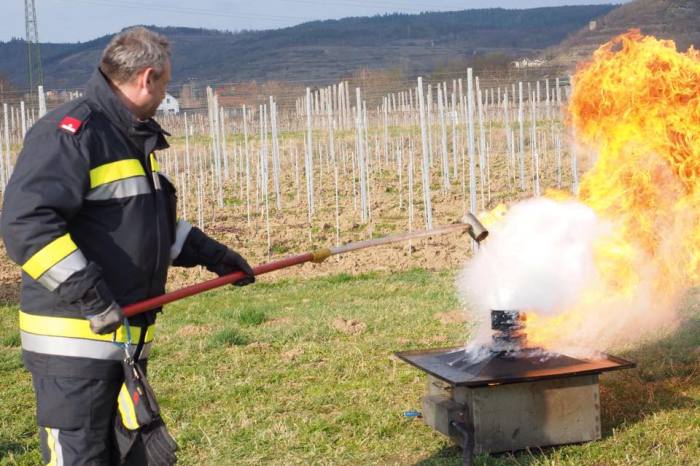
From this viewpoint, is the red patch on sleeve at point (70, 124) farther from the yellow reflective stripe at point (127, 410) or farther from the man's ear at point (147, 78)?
the yellow reflective stripe at point (127, 410)

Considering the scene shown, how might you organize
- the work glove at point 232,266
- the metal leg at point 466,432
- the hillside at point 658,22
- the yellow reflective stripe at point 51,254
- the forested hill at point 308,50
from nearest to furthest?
1. the yellow reflective stripe at point 51,254
2. the work glove at point 232,266
3. the metal leg at point 466,432
4. the hillside at point 658,22
5. the forested hill at point 308,50

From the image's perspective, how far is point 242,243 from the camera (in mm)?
16266

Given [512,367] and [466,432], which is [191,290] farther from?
[512,367]

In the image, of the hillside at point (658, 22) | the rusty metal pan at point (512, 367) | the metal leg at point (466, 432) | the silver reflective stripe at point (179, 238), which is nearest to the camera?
the silver reflective stripe at point (179, 238)

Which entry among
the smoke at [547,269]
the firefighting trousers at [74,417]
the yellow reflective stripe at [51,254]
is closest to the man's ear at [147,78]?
the yellow reflective stripe at [51,254]

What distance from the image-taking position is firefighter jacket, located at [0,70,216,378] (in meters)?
3.63

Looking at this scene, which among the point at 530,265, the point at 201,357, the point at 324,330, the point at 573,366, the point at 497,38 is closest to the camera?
the point at 573,366

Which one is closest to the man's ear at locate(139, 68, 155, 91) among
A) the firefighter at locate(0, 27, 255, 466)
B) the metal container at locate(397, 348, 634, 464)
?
the firefighter at locate(0, 27, 255, 466)

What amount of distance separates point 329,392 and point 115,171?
3875 millimetres

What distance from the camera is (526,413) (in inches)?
224

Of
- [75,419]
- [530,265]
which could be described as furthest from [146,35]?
[530,265]

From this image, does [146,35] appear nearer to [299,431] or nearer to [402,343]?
[299,431]

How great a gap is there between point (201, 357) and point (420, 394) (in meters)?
2.53

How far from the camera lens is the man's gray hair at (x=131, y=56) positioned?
389 cm
